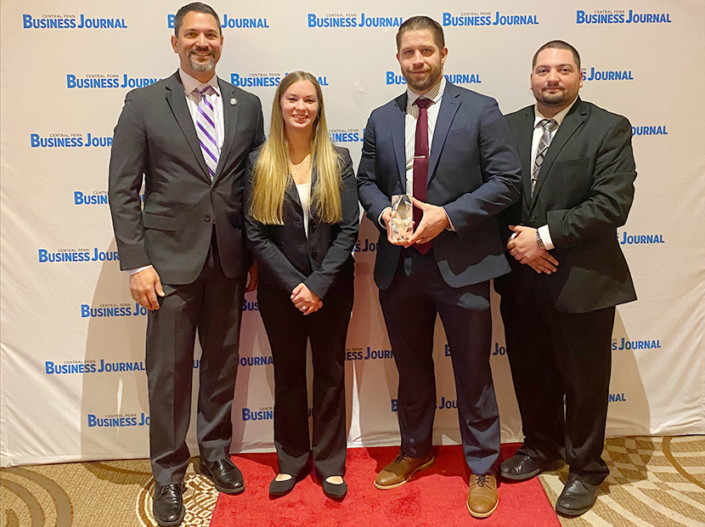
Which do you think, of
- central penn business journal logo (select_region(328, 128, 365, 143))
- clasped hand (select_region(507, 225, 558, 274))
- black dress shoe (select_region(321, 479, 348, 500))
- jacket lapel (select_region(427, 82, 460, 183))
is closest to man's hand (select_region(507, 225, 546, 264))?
clasped hand (select_region(507, 225, 558, 274))

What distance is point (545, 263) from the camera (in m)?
2.53

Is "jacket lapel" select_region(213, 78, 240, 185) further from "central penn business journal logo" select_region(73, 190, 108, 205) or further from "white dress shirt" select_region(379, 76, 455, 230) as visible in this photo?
"central penn business journal logo" select_region(73, 190, 108, 205)

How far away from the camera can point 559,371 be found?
2.75 meters

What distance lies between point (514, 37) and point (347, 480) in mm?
2486

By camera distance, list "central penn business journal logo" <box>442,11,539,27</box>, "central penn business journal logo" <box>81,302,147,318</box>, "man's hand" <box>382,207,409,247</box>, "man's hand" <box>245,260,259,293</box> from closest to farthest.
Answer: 1. "man's hand" <box>382,207,409,247</box>
2. "man's hand" <box>245,260,259,293</box>
3. "central penn business journal logo" <box>442,11,539,27</box>
4. "central penn business journal logo" <box>81,302,147,318</box>

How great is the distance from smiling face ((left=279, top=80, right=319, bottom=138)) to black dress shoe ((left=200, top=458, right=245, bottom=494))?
1.72 metres

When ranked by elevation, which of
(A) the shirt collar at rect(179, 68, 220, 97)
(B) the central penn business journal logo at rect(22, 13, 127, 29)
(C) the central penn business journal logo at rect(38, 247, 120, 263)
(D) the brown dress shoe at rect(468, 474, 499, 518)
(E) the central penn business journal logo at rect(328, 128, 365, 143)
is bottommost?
(D) the brown dress shoe at rect(468, 474, 499, 518)

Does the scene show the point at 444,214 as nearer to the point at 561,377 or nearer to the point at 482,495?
the point at 561,377

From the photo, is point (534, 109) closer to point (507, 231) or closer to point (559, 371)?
point (507, 231)

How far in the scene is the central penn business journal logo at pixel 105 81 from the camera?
297cm

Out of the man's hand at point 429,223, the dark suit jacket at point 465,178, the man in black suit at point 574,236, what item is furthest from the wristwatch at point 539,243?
the man's hand at point 429,223

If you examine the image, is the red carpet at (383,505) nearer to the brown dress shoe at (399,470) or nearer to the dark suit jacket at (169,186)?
the brown dress shoe at (399,470)

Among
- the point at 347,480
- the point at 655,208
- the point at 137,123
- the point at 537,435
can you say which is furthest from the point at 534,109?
the point at 347,480

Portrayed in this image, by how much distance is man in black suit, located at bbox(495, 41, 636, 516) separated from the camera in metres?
2.44
